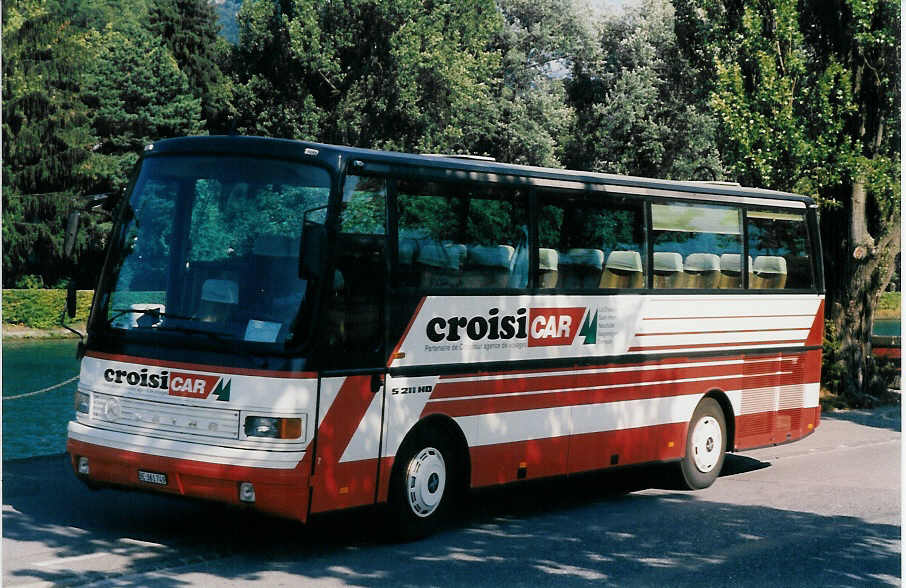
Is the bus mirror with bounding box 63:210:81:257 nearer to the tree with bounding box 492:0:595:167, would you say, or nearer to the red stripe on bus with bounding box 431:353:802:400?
the red stripe on bus with bounding box 431:353:802:400

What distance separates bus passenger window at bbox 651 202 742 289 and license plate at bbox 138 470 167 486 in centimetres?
605

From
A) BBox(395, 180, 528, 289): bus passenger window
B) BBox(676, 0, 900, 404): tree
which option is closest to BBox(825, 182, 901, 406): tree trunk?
BBox(676, 0, 900, 404): tree

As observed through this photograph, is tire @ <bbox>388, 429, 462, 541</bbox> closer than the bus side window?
No

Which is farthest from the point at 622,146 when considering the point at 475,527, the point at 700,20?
the point at 475,527

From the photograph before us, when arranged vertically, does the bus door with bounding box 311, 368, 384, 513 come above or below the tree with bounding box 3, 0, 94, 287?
below

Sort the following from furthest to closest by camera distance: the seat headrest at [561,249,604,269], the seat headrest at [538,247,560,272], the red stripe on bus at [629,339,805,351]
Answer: the red stripe on bus at [629,339,805,351] → the seat headrest at [561,249,604,269] → the seat headrest at [538,247,560,272]

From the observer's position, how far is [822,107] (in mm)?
23984

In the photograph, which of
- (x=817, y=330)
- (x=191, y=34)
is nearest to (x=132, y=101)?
(x=191, y=34)

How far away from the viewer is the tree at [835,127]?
78.2 feet

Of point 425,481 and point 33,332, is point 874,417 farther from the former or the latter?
point 33,332

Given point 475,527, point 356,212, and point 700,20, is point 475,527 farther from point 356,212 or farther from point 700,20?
point 700,20

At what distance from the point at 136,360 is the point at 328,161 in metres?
2.19

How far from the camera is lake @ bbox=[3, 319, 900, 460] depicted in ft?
64.4

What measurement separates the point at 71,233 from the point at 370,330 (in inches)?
98.8
